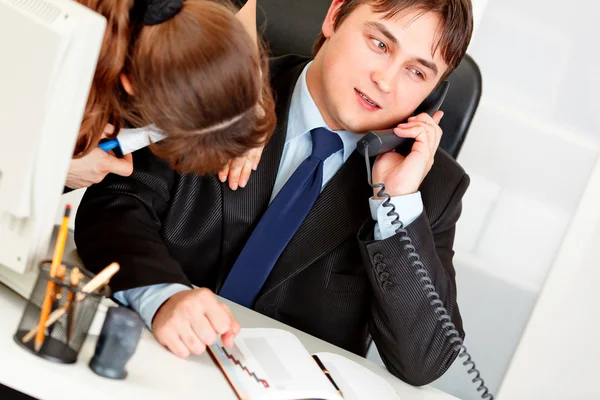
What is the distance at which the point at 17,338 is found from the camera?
1.02 metres

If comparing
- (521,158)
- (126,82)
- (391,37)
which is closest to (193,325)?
(126,82)

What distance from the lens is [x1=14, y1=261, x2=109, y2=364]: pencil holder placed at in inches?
39.9

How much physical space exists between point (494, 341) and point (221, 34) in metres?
2.10

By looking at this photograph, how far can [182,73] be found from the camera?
42.6 inches

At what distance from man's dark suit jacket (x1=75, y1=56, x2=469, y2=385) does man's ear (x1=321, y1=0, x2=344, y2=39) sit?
103mm

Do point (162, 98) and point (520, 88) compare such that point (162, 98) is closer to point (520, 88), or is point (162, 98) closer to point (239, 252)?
point (239, 252)

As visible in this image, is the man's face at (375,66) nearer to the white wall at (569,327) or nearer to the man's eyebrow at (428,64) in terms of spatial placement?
the man's eyebrow at (428,64)

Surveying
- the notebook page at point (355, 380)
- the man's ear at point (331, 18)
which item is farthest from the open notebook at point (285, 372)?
the man's ear at point (331, 18)

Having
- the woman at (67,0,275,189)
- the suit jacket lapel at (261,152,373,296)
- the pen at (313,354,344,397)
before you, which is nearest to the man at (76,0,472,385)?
the suit jacket lapel at (261,152,373,296)

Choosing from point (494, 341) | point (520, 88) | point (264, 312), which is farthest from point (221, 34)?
point (494, 341)

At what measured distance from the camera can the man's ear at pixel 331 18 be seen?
1.78m

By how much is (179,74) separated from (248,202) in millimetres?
579

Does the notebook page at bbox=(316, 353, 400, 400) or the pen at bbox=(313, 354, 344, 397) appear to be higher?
the pen at bbox=(313, 354, 344, 397)

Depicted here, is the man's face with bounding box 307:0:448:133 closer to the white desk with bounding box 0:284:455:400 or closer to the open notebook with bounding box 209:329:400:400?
the open notebook with bounding box 209:329:400:400
